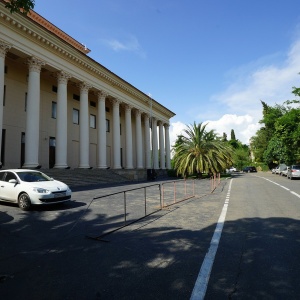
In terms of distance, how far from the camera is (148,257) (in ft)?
16.0

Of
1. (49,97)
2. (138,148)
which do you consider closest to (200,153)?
(138,148)

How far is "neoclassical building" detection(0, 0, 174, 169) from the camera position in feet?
64.7

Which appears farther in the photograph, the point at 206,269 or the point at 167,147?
the point at 167,147

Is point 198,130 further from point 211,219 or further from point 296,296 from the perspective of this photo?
point 296,296

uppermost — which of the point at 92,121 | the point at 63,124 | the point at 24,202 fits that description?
the point at 92,121

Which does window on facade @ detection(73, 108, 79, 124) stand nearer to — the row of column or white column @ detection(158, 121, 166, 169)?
the row of column

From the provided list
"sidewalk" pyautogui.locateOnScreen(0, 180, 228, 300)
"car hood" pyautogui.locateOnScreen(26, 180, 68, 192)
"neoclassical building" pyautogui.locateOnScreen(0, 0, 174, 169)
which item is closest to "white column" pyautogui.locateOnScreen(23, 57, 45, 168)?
"neoclassical building" pyautogui.locateOnScreen(0, 0, 174, 169)

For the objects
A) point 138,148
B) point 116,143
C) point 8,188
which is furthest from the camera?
point 138,148

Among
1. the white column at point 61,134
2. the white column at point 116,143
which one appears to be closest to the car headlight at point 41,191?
the white column at point 61,134

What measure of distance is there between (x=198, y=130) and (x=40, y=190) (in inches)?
983

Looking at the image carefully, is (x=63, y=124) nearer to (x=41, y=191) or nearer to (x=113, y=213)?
(x=41, y=191)

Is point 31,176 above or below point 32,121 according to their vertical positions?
below

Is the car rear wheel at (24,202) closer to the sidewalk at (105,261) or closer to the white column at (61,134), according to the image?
the sidewalk at (105,261)

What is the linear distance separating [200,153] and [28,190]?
78.0ft
